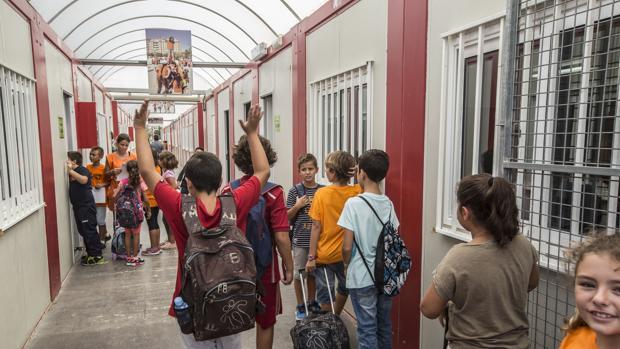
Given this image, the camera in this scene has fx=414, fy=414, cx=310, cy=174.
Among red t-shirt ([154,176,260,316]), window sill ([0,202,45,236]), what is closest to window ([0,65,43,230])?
window sill ([0,202,45,236])

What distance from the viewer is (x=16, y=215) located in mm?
3611

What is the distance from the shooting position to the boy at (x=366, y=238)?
265cm

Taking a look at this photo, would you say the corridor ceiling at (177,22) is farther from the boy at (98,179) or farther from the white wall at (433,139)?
the white wall at (433,139)

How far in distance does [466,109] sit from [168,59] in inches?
276

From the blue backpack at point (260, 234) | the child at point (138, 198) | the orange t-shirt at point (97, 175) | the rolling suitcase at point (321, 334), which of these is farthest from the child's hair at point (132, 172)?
the rolling suitcase at point (321, 334)

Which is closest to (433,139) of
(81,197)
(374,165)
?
(374,165)

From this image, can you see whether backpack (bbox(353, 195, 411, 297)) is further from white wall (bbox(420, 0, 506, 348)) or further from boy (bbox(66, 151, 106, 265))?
boy (bbox(66, 151, 106, 265))

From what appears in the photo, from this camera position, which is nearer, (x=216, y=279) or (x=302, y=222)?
(x=216, y=279)

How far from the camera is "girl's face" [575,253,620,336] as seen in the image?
3.43 ft

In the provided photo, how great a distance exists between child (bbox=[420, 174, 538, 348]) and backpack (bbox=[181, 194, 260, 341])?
0.84 meters

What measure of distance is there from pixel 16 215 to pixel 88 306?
1390 mm

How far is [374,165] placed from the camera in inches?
106

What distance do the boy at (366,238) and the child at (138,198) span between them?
152 inches

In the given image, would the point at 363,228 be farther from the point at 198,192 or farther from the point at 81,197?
the point at 81,197
